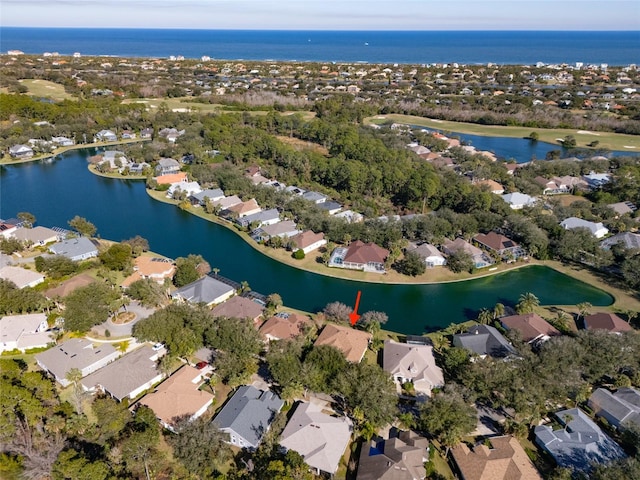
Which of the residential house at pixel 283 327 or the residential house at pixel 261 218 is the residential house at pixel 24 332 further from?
the residential house at pixel 261 218

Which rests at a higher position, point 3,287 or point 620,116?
point 620,116

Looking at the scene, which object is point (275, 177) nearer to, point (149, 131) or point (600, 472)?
point (149, 131)

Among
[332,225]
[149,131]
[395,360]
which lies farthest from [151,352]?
[149,131]

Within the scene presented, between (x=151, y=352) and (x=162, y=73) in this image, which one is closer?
(x=151, y=352)

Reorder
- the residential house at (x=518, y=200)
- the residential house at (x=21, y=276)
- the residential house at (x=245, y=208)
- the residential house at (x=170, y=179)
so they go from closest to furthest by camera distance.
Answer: the residential house at (x=21, y=276) → the residential house at (x=245, y=208) → the residential house at (x=518, y=200) → the residential house at (x=170, y=179)

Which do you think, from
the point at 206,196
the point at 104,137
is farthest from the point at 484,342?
the point at 104,137

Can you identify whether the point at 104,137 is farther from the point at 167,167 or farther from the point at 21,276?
the point at 21,276

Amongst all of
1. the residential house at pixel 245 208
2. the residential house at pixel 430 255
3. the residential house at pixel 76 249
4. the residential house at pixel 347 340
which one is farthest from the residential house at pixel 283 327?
the residential house at pixel 245 208
